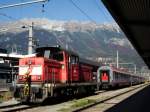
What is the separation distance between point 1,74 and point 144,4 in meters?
44.0

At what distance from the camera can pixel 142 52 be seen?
51.0 metres

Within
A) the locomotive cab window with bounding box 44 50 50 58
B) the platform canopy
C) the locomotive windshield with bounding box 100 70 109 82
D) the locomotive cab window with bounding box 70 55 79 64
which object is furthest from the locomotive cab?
the locomotive cab window with bounding box 44 50 50 58

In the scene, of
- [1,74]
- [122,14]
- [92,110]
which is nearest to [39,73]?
[92,110]

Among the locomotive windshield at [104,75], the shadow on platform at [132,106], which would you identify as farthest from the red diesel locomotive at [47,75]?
the locomotive windshield at [104,75]

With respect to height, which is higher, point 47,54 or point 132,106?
point 47,54

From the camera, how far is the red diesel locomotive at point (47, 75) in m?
21.3

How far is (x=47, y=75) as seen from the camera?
882 inches

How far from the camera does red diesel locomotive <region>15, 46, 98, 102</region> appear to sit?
21.3 metres

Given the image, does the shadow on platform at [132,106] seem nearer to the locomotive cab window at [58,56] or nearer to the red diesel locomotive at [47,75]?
the red diesel locomotive at [47,75]

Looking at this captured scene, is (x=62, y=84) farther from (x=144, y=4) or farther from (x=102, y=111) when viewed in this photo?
(x=144, y=4)

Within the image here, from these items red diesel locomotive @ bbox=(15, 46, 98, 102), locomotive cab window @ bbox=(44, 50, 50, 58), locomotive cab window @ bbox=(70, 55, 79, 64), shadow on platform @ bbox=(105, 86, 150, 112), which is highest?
locomotive cab window @ bbox=(44, 50, 50, 58)

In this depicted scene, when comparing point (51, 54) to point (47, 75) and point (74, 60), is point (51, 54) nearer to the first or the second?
point (47, 75)

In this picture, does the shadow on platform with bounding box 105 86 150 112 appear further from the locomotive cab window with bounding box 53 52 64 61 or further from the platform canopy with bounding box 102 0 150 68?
the platform canopy with bounding box 102 0 150 68

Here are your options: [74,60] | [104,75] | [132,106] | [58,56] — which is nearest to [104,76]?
[104,75]
